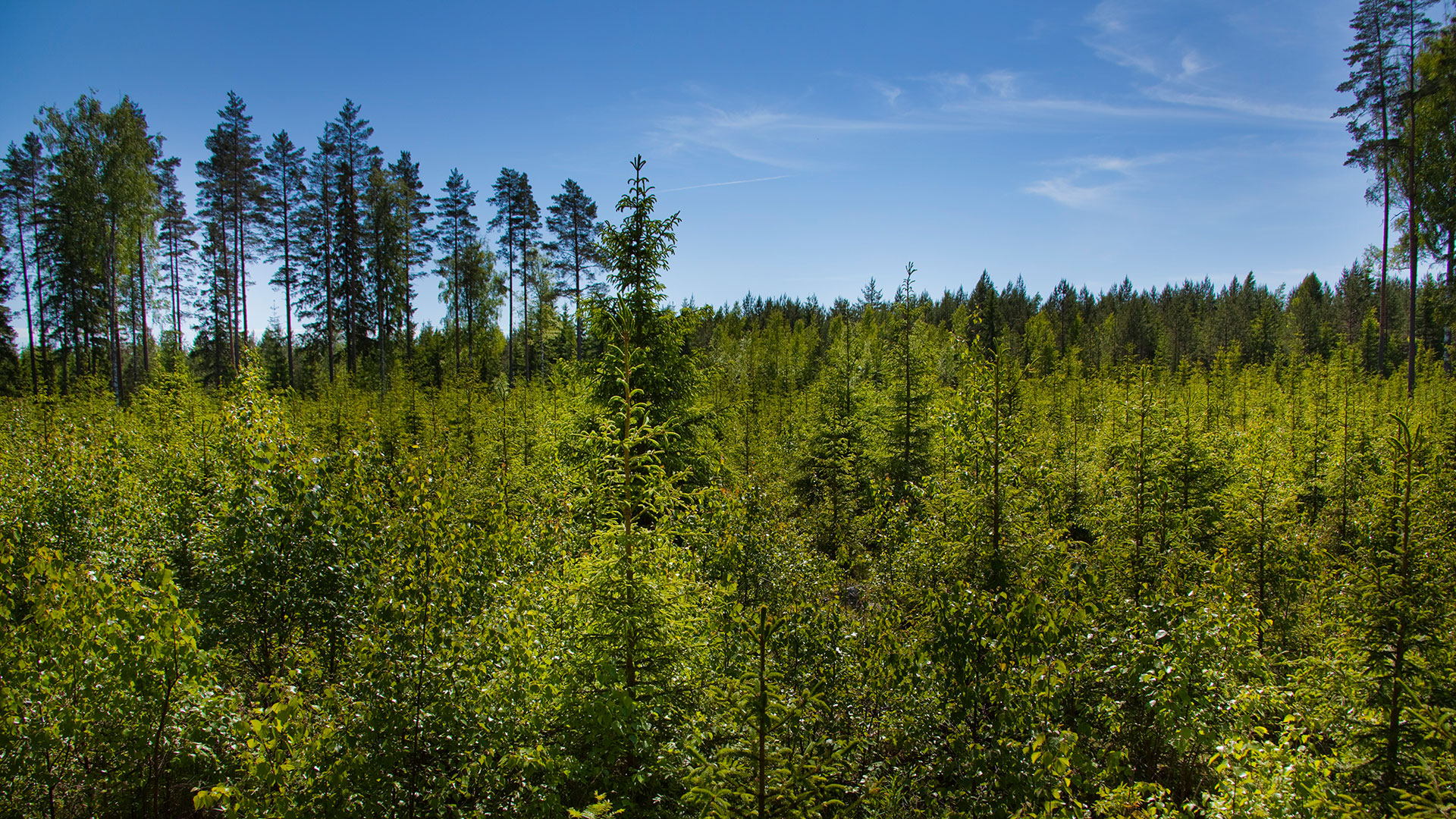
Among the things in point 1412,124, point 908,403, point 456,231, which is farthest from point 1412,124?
point 456,231

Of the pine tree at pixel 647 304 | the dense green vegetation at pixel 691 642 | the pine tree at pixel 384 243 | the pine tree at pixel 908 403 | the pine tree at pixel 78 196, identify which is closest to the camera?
the dense green vegetation at pixel 691 642

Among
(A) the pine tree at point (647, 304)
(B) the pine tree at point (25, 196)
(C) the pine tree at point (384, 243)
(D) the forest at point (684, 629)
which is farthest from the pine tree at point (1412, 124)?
(B) the pine tree at point (25, 196)

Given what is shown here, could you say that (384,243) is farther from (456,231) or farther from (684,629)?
(684,629)

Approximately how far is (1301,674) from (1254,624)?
6.99 feet

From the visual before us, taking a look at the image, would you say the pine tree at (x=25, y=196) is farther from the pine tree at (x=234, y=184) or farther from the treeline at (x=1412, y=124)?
the treeline at (x=1412, y=124)

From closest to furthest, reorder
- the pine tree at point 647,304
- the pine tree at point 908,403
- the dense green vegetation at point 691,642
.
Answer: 1. the dense green vegetation at point 691,642
2. the pine tree at point 647,304
3. the pine tree at point 908,403

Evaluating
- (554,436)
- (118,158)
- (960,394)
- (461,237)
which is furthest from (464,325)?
(960,394)

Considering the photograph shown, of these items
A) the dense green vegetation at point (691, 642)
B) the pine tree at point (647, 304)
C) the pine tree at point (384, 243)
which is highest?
the pine tree at point (384, 243)

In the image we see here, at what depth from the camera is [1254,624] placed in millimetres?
7254

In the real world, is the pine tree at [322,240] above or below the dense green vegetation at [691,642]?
above

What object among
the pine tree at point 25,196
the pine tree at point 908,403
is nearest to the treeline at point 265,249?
the pine tree at point 25,196

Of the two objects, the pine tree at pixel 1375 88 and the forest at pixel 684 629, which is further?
the pine tree at pixel 1375 88

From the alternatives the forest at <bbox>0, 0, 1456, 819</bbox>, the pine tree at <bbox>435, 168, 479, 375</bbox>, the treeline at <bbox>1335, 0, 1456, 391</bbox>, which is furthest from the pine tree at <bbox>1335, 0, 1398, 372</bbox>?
the pine tree at <bbox>435, 168, 479, 375</bbox>

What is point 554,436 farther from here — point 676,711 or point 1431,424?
point 1431,424
